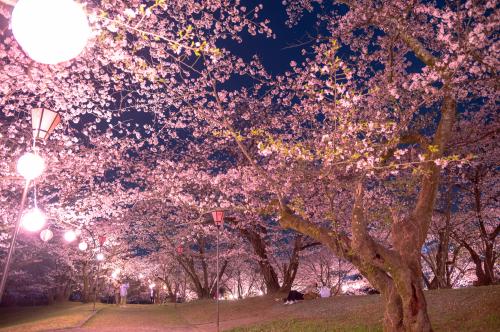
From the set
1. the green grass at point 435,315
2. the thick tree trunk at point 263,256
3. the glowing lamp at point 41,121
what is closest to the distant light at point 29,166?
the glowing lamp at point 41,121

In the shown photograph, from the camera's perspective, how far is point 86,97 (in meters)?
15.1

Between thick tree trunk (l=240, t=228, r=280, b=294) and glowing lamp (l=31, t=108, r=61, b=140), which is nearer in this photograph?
glowing lamp (l=31, t=108, r=61, b=140)

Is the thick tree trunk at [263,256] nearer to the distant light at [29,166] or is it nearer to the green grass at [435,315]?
the green grass at [435,315]

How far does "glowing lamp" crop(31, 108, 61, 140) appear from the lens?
8297 millimetres

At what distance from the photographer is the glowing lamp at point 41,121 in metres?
8.30

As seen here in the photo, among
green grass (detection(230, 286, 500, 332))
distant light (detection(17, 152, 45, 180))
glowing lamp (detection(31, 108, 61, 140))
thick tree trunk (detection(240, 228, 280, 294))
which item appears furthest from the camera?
thick tree trunk (detection(240, 228, 280, 294))

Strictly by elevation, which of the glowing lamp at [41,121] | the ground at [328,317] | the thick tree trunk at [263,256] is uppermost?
the glowing lamp at [41,121]

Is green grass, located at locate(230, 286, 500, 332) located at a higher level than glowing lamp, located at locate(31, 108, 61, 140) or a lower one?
lower

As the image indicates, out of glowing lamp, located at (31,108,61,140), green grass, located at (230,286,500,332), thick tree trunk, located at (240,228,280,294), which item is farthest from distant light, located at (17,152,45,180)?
thick tree trunk, located at (240,228,280,294)

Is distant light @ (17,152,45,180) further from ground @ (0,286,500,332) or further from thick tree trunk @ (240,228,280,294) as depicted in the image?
thick tree trunk @ (240,228,280,294)

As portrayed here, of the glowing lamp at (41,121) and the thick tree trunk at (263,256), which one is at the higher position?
the glowing lamp at (41,121)

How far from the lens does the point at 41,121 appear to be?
8320 mm

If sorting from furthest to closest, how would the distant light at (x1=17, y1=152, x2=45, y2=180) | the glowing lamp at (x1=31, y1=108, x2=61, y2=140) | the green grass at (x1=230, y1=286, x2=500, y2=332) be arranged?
the green grass at (x1=230, y1=286, x2=500, y2=332), the glowing lamp at (x1=31, y1=108, x2=61, y2=140), the distant light at (x1=17, y1=152, x2=45, y2=180)

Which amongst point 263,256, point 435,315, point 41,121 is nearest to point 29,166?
point 41,121
